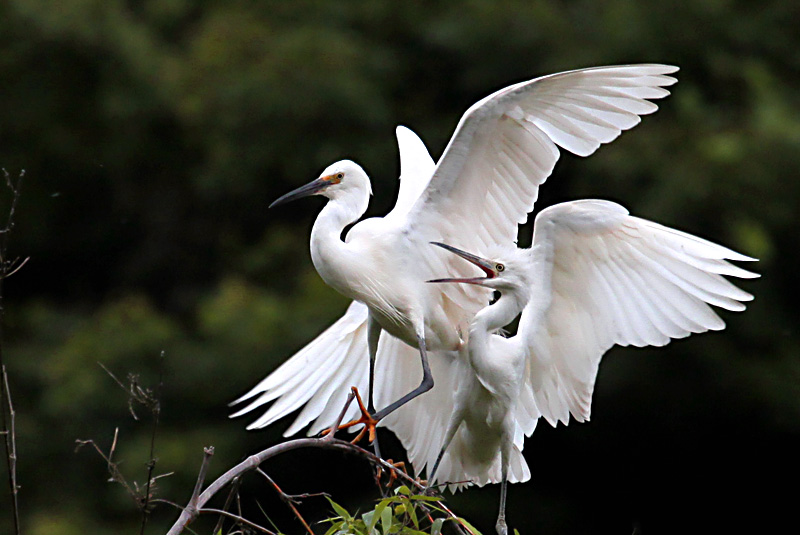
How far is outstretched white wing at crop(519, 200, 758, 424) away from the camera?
2.76 m

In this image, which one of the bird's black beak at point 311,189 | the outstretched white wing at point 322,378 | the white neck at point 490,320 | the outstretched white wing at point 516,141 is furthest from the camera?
the outstretched white wing at point 322,378

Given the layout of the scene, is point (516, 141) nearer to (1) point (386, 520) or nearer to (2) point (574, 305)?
(2) point (574, 305)

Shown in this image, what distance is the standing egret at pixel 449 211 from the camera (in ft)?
9.14

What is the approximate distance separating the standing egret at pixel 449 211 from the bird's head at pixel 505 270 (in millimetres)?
218

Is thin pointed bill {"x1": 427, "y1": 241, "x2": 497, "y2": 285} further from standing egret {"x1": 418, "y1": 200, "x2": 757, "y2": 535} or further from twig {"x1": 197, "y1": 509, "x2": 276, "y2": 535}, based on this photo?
twig {"x1": 197, "y1": 509, "x2": 276, "y2": 535}

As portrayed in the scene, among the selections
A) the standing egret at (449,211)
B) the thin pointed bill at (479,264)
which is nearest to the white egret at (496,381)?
the thin pointed bill at (479,264)

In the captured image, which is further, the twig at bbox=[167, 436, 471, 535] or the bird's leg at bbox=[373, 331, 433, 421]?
the bird's leg at bbox=[373, 331, 433, 421]

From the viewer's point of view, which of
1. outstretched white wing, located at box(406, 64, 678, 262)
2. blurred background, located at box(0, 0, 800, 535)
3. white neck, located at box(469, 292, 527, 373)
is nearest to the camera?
outstretched white wing, located at box(406, 64, 678, 262)

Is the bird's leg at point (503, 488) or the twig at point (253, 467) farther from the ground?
the twig at point (253, 467)

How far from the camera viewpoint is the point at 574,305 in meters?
2.91

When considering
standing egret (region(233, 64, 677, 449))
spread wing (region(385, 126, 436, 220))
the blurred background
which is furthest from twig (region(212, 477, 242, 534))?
the blurred background

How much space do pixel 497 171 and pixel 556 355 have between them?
1.55ft

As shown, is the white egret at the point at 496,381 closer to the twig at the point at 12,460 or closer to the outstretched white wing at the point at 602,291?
the outstretched white wing at the point at 602,291

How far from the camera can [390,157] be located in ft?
26.0
